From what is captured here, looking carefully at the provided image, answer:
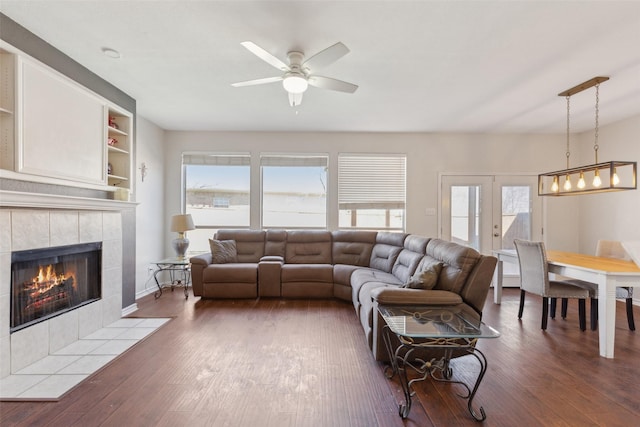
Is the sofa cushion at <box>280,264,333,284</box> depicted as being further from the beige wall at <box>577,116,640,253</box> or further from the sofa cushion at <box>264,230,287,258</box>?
the beige wall at <box>577,116,640,253</box>

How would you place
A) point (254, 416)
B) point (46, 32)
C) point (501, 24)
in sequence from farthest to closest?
point (46, 32) < point (501, 24) < point (254, 416)

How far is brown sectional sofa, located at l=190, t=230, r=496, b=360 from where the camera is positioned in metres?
2.46

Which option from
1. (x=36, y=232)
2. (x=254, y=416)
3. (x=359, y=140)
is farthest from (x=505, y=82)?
(x=36, y=232)

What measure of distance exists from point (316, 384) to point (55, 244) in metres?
2.64

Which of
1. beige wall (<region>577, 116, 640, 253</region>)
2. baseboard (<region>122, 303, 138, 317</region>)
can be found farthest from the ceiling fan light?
beige wall (<region>577, 116, 640, 253</region>)

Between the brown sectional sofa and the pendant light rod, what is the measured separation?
2352mm

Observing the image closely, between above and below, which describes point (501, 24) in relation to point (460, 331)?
above

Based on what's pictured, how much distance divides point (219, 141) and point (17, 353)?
393cm

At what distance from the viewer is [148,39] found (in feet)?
8.28

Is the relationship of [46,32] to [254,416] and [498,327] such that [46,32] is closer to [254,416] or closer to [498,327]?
[254,416]

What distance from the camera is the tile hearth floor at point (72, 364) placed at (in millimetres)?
2074

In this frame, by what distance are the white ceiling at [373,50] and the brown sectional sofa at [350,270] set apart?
1818 millimetres

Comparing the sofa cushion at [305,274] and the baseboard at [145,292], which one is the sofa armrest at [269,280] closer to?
the sofa cushion at [305,274]

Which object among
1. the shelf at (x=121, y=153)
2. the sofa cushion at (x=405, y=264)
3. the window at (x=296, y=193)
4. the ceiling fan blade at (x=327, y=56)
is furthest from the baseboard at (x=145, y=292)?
the ceiling fan blade at (x=327, y=56)
